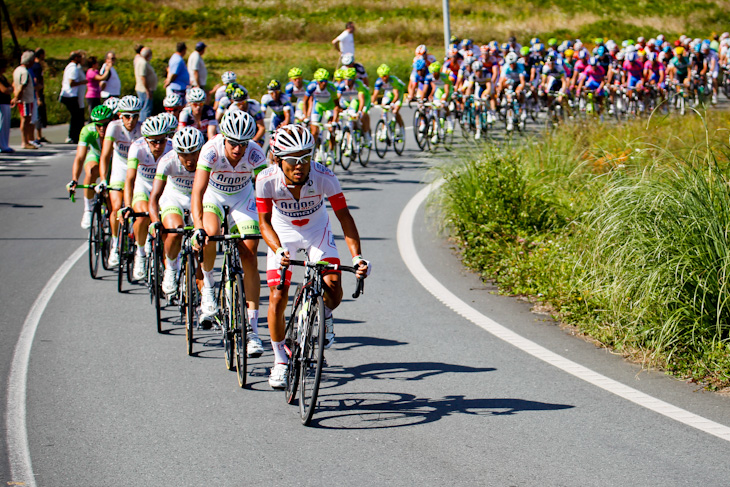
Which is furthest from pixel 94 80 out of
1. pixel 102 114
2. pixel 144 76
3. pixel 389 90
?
pixel 102 114

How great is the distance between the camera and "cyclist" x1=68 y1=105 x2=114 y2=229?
11.1 metres

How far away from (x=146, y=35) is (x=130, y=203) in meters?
54.9

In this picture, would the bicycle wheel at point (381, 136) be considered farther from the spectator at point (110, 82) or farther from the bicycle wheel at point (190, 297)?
the bicycle wheel at point (190, 297)

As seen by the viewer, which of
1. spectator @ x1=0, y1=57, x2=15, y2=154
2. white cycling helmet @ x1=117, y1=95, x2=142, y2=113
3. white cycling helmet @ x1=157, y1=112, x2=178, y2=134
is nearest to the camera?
white cycling helmet @ x1=157, y1=112, x2=178, y2=134

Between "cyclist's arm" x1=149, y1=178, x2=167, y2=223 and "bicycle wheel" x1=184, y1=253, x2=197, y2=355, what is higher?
"cyclist's arm" x1=149, y1=178, x2=167, y2=223

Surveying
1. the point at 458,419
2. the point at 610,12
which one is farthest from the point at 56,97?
the point at 610,12

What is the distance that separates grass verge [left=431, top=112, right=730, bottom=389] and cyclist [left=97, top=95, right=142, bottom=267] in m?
4.04

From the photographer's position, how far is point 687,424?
5.81m

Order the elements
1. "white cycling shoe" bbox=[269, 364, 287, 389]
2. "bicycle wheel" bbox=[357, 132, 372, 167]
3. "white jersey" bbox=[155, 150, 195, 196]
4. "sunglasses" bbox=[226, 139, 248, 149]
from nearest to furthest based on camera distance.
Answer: "white cycling shoe" bbox=[269, 364, 287, 389] → "sunglasses" bbox=[226, 139, 248, 149] → "white jersey" bbox=[155, 150, 195, 196] → "bicycle wheel" bbox=[357, 132, 372, 167]

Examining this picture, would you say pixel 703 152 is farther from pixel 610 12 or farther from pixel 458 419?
pixel 610 12

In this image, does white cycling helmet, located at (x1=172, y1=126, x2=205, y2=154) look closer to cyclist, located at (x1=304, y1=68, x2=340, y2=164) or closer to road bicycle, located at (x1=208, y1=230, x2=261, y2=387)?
road bicycle, located at (x1=208, y1=230, x2=261, y2=387)

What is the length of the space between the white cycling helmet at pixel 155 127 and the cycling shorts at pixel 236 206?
1245 millimetres

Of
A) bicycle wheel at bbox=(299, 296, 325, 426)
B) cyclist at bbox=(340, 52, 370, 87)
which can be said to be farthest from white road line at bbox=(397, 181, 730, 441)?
cyclist at bbox=(340, 52, 370, 87)

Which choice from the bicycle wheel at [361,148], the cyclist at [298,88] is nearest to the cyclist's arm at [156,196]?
the cyclist at [298,88]
